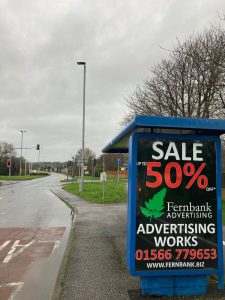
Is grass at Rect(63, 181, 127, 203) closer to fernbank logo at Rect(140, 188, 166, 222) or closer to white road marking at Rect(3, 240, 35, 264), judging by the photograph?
white road marking at Rect(3, 240, 35, 264)

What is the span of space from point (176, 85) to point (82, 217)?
447 inches

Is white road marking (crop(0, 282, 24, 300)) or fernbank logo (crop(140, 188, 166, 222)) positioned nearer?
fernbank logo (crop(140, 188, 166, 222))

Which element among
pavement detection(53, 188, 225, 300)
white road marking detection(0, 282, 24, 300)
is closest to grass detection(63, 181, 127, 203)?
pavement detection(53, 188, 225, 300)

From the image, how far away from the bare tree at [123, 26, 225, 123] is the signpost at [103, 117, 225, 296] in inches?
491

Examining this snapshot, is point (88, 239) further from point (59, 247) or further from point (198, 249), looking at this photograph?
point (198, 249)

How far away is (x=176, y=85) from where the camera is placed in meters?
23.0

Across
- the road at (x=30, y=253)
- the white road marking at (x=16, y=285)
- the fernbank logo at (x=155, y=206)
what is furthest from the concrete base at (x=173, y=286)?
the white road marking at (x=16, y=285)

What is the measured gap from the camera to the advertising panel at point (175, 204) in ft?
17.0

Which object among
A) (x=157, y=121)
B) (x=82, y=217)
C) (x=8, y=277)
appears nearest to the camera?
(x=157, y=121)

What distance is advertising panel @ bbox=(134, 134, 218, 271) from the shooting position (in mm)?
5188

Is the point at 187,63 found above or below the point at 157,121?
above

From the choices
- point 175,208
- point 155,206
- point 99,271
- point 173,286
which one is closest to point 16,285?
point 99,271

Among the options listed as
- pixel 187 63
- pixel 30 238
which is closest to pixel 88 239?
pixel 30 238

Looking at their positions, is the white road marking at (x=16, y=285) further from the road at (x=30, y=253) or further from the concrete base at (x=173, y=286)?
the concrete base at (x=173, y=286)
